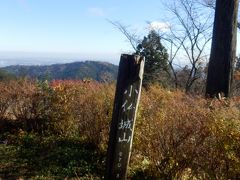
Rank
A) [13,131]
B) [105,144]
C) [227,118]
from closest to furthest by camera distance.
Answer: [227,118]
[105,144]
[13,131]

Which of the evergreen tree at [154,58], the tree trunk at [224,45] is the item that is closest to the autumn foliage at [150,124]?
the tree trunk at [224,45]

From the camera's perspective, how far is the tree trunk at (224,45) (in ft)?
34.0

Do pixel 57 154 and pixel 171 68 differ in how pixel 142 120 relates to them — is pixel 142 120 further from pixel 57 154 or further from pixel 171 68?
pixel 171 68

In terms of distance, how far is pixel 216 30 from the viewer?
10.5 metres

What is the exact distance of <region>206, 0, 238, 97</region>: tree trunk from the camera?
1035 centimetres

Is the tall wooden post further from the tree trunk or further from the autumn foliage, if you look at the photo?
the tree trunk

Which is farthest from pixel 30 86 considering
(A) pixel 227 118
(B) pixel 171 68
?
(B) pixel 171 68

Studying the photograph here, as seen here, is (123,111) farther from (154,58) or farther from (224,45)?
(154,58)

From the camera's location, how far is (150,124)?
242 inches

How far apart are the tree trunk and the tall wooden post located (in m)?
6.47

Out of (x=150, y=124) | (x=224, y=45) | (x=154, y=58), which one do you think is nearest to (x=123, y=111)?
(x=150, y=124)

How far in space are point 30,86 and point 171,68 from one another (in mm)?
15451

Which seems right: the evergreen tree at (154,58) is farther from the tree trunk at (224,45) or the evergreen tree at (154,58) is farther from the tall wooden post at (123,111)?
the tall wooden post at (123,111)

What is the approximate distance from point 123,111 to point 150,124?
6.60 ft
